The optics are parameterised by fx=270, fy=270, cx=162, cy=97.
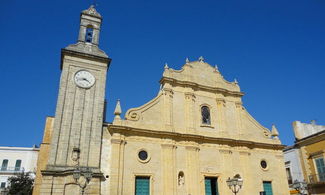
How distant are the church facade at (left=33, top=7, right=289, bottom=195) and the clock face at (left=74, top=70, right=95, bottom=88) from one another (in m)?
0.06

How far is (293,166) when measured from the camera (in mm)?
25391

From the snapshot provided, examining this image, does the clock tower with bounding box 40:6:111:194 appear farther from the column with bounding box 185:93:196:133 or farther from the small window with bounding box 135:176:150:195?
the column with bounding box 185:93:196:133

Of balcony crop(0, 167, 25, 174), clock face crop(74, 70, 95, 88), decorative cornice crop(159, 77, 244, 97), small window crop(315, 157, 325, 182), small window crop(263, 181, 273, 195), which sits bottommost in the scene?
small window crop(263, 181, 273, 195)

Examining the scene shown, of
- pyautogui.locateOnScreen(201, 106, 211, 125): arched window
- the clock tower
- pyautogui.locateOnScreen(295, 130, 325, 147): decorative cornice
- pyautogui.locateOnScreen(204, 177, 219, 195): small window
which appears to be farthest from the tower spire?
pyautogui.locateOnScreen(295, 130, 325, 147): decorative cornice

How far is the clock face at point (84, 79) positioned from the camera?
16.5 meters

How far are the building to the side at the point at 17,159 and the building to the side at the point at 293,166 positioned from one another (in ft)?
91.7

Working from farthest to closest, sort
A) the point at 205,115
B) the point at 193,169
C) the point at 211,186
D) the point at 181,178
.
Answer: the point at 205,115, the point at 211,186, the point at 193,169, the point at 181,178

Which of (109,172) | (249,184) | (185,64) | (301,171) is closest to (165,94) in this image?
(185,64)

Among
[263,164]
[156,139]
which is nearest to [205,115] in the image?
[156,139]

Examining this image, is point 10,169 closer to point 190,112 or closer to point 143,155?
point 143,155

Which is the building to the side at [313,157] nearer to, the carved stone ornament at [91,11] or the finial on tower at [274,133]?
the finial on tower at [274,133]

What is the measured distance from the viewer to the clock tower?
13828 mm

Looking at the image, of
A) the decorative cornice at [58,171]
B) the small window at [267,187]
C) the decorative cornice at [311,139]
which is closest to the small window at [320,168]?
the decorative cornice at [311,139]

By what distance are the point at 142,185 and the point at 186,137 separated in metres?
4.28
